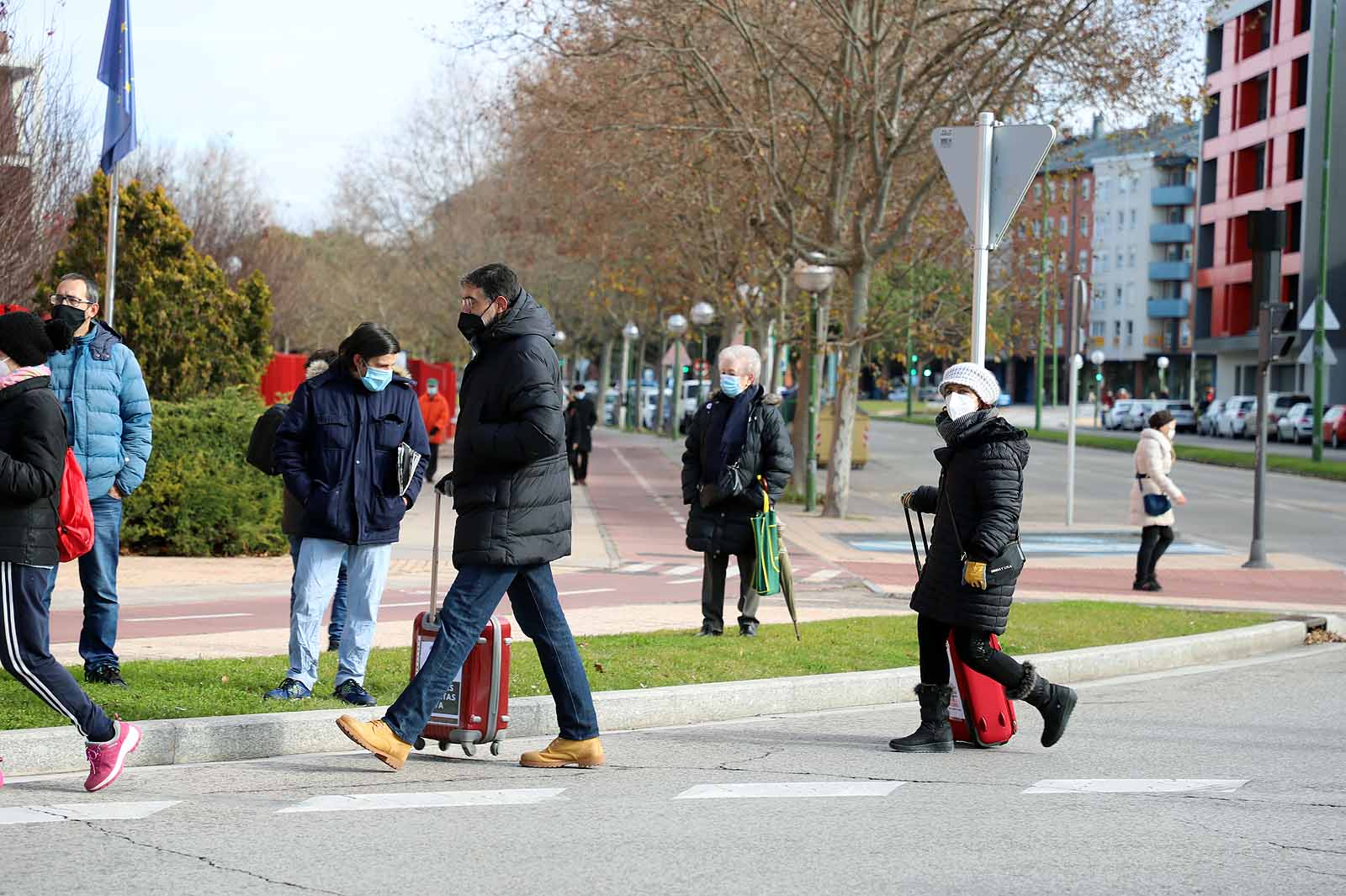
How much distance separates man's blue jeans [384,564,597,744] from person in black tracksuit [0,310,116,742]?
110 cm

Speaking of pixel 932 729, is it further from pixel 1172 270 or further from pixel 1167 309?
pixel 1172 270

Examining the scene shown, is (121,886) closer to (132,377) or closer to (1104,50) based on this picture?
(132,377)

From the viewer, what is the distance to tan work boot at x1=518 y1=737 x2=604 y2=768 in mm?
7156

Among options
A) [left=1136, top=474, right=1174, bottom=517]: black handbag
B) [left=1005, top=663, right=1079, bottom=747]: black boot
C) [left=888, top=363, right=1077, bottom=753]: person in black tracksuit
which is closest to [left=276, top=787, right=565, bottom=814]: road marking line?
[left=888, top=363, right=1077, bottom=753]: person in black tracksuit

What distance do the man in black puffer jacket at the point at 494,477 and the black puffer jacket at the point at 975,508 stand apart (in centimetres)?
170

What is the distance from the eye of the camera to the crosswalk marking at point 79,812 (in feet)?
19.7

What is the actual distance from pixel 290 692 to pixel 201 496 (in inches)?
327

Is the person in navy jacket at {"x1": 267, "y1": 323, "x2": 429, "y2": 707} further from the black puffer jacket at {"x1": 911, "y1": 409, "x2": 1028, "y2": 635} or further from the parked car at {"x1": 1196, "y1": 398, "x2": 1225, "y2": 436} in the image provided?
the parked car at {"x1": 1196, "y1": 398, "x2": 1225, "y2": 436}

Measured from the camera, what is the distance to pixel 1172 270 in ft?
369

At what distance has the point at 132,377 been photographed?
845 centimetres

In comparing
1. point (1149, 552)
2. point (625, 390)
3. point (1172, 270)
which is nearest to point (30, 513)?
point (1149, 552)

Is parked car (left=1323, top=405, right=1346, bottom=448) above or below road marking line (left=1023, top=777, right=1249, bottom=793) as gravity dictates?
above

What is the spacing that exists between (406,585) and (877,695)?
18.3 ft

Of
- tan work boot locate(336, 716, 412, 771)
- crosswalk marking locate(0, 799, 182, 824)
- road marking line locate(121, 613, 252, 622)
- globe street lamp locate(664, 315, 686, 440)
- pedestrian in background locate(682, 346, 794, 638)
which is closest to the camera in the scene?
crosswalk marking locate(0, 799, 182, 824)
